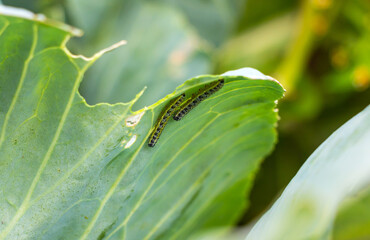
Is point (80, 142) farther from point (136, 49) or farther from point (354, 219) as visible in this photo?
point (136, 49)

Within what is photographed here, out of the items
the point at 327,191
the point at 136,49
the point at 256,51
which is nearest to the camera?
the point at 327,191

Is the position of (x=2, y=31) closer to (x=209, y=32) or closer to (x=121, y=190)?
(x=121, y=190)

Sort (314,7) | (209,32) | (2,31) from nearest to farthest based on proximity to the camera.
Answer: (2,31) → (314,7) → (209,32)

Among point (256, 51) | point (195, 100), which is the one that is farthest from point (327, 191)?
point (256, 51)

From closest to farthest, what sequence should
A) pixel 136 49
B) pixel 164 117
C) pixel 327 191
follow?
pixel 327 191
pixel 164 117
pixel 136 49

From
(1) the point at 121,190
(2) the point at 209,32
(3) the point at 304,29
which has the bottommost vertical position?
(1) the point at 121,190

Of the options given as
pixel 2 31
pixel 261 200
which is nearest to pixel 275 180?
pixel 261 200

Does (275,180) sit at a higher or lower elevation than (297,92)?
lower
